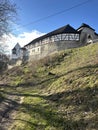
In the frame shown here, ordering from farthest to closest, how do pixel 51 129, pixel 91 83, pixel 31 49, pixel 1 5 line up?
1. pixel 31 49
2. pixel 1 5
3. pixel 91 83
4. pixel 51 129

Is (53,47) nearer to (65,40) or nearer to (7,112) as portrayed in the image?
(65,40)

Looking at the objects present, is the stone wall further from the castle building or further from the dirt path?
the dirt path

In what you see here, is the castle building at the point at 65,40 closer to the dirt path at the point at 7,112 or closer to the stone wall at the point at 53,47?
the stone wall at the point at 53,47

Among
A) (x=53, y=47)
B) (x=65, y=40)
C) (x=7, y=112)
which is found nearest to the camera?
(x=7, y=112)

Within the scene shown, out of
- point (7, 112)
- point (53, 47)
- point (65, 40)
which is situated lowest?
point (7, 112)

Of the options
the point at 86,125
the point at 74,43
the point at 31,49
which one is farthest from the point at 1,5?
the point at 31,49

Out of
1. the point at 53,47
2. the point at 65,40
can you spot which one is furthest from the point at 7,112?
the point at 53,47

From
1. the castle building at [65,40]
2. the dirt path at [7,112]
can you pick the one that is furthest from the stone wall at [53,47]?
the dirt path at [7,112]

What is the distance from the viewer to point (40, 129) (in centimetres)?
944

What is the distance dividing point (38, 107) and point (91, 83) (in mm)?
3582

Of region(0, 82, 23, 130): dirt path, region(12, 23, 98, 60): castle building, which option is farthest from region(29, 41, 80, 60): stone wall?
region(0, 82, 23, 130): dirt path

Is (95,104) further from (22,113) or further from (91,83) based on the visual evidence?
(22,113)

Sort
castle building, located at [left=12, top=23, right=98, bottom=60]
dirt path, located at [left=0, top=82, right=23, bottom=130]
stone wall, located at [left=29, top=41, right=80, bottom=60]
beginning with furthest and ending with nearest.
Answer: castle building, located at [left=12, top=23, right=98, bottom=60]
stone wall, located at [left=29, top=41, right=80, bottom=60]
dirt path, located at [left=0, top=82, right=23, bottom=130]

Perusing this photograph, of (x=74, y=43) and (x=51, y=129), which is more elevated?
(x=74, y=43)
